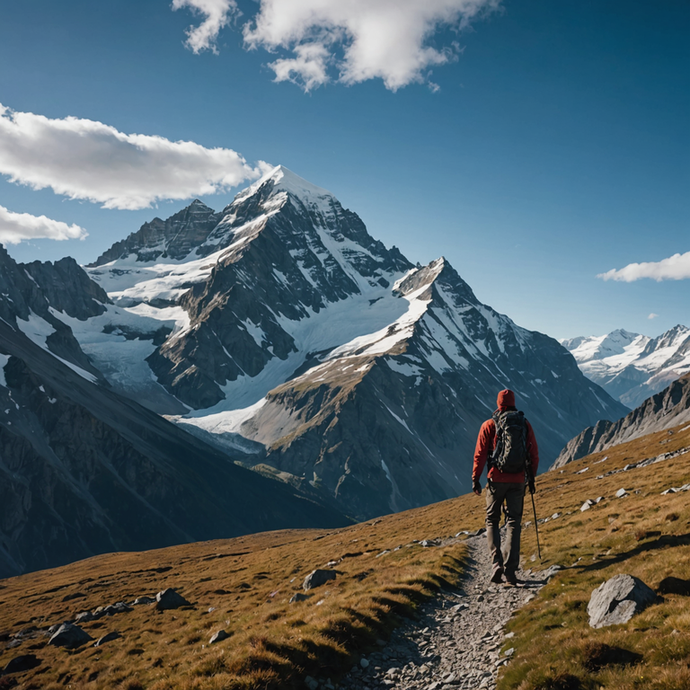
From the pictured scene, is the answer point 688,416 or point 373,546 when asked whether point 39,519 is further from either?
point 688,416

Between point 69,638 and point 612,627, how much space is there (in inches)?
1064

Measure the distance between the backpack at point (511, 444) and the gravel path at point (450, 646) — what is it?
3.72 m

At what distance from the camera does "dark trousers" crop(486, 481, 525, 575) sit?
15.9 m

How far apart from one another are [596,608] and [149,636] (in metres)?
20.8

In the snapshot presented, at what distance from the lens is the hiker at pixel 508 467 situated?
51.5ft

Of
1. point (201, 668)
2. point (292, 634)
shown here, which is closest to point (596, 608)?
point (292, 634)

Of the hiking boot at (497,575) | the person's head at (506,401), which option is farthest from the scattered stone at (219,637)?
the person's head at (506,401)

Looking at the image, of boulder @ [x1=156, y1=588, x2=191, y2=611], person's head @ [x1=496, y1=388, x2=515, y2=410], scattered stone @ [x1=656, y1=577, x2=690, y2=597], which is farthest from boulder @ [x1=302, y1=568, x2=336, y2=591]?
scattered stone @ [x1=656, y1=577, x2=690, y2=597]

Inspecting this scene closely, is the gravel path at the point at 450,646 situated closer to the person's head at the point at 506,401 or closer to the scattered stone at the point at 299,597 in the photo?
the person's head at the point at 506,401

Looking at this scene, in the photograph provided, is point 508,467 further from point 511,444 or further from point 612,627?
point 612,627

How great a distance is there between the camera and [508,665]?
400 inches

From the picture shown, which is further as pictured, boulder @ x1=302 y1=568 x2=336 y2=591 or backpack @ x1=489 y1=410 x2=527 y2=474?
boulder @ x1=302 y1=568 x2=336 y2=591

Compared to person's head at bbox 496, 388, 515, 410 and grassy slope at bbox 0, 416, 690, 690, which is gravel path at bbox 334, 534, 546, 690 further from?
person's head at bbox 496, 388, 515, 410

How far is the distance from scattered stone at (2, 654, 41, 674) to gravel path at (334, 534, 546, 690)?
1994 centimetres
